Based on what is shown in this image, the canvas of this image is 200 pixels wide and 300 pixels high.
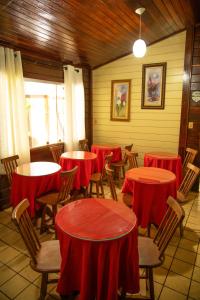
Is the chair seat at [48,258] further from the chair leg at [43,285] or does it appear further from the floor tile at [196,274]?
the floor tile at [196,274]

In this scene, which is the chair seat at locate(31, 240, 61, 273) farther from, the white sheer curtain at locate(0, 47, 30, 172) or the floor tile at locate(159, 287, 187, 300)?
the white sheer curtain at locate(0, 47, 30, 172)

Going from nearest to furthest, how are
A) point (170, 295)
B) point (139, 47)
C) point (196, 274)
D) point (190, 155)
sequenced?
point (170, 295) < point (196, 274) < point (139, 47) < point (190, 155)

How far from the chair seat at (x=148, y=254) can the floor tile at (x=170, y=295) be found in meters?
0.48

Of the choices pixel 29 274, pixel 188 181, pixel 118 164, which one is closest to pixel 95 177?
pixel 118 164

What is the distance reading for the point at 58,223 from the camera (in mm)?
1630

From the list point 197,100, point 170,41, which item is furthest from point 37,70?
point 197,100

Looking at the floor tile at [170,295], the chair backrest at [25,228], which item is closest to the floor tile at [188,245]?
the floor tile at [170,295]

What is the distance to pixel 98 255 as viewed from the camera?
1.42 metres

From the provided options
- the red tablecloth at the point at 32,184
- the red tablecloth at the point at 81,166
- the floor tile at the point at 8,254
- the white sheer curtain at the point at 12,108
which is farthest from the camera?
the red tablecloth at the point at 81,166

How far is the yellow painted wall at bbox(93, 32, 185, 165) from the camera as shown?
171 inches

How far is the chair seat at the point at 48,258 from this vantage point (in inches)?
63.1

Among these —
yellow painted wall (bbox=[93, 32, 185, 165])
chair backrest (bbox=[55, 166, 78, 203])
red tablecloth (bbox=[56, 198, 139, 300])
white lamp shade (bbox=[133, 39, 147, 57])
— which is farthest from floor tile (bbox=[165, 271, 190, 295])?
yellow painted wall (bbox=[93, 32, 185, 165])

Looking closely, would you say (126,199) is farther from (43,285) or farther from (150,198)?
(43,285)

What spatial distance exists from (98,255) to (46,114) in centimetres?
389
